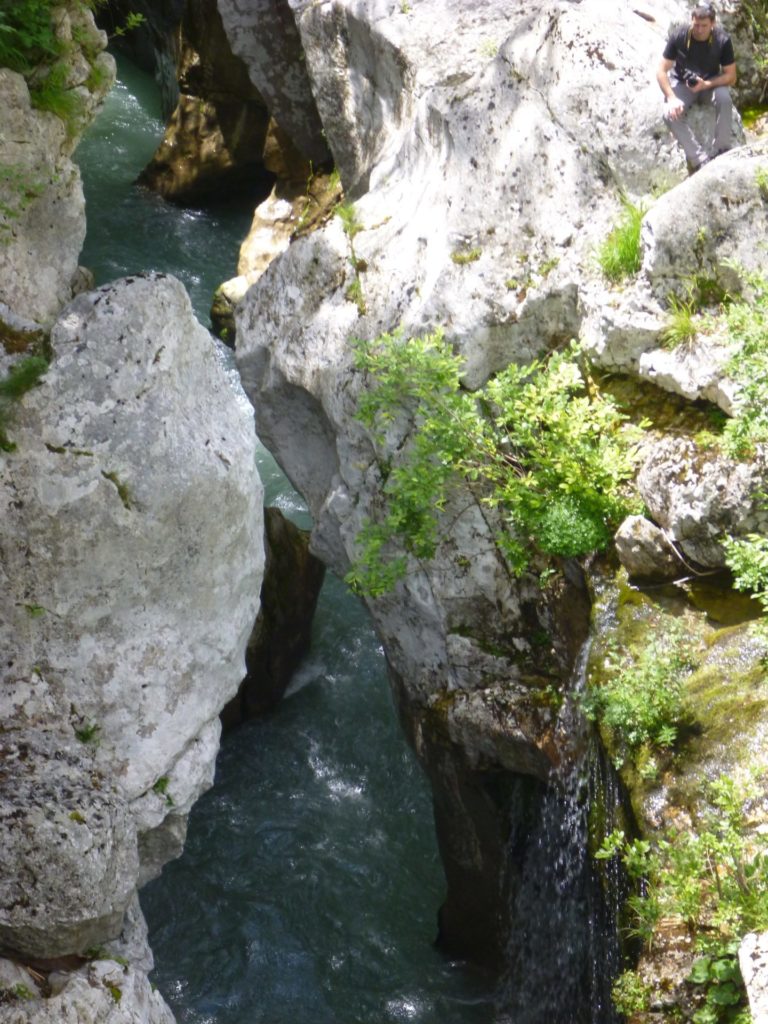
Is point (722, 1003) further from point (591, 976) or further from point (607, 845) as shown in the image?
point (591, 976)

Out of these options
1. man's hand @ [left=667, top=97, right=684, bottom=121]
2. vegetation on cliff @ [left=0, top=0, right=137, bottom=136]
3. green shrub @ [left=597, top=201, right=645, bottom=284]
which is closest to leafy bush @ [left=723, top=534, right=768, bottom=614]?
green shrub @ [left=597, top=201, right=645, bottom=284]

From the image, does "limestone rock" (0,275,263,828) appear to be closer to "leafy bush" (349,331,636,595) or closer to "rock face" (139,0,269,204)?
"leafy bush" (349,331,636,595)

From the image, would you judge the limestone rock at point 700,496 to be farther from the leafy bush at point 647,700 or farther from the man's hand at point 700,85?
the man's hand at point 700,85

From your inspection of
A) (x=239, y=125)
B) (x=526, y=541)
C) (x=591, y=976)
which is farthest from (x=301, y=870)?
(x=239, y=125)

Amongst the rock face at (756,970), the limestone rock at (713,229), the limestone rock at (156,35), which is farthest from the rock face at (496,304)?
the limestone rock at (156,35)

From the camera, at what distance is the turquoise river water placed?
865 centimetres

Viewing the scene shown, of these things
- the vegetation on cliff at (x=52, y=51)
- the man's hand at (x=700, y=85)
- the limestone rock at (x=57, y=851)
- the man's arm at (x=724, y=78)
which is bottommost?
the limestone rock at (x=57, y=851)

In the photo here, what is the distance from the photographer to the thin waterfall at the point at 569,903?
21.9 ft

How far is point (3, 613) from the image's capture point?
5.78 m

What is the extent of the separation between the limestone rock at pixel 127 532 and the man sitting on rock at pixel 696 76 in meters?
3.43


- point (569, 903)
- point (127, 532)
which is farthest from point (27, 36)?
point (569, 903)

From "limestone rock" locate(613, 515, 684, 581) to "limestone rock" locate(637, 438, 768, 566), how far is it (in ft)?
0.27

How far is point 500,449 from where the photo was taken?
7.58 meters

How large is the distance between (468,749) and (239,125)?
10621mm
